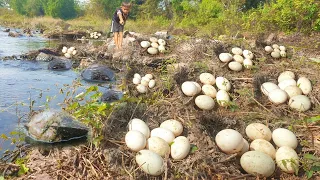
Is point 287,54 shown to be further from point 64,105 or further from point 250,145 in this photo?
point 64,105

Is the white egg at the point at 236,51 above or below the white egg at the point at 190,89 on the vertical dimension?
above

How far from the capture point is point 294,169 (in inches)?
119

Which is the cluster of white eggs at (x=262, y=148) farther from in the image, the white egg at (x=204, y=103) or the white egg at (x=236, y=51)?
the white egg at (x=236, y=51)

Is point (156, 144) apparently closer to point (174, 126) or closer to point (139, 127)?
point (139, 127)

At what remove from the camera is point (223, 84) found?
4.82 metres

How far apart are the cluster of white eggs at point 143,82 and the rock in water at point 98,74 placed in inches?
81.0

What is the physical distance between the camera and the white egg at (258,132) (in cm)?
350

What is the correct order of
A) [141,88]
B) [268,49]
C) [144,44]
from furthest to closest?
[144,44] < [268,49] < [141,88]

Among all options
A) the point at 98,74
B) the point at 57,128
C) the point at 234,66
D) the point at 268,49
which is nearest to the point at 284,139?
the point at 234,66

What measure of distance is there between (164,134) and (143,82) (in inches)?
114

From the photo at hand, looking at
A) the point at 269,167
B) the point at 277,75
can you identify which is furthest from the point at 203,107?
the point at 277,75

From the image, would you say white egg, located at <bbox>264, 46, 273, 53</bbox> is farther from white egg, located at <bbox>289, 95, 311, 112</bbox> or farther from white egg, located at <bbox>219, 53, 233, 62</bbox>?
white egg, located at <bbox>289, 95, 311, 112</bbox>

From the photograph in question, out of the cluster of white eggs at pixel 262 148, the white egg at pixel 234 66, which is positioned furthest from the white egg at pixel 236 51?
the cluster of white eggs at pixel 262 148

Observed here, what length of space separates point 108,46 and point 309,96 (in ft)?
30.4
